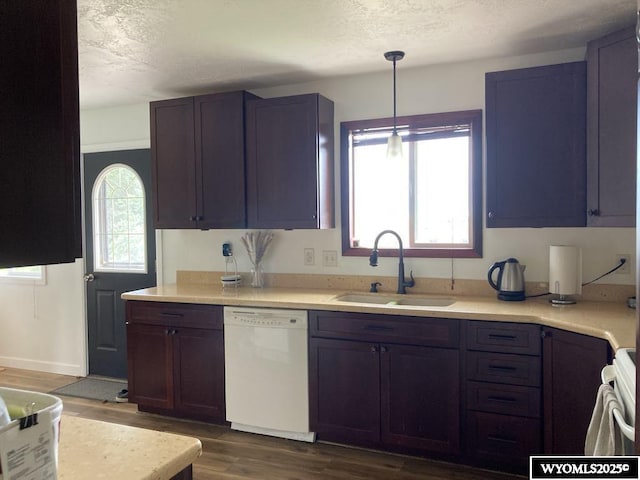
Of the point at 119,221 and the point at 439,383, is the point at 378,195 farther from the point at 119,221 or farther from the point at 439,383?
the point at 119,221

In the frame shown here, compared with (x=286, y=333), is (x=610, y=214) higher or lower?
higher

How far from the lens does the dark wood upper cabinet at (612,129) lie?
2.36 m

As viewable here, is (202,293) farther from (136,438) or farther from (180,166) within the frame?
(136,438)

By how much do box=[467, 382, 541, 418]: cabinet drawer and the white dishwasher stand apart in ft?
3.27

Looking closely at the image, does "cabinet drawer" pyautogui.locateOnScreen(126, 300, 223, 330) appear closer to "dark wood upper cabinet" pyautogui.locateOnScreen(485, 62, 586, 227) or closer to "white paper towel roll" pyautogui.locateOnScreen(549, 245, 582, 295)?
"dark wood upper cabinet" pyautogui.locateOnScreen(485, 62, 586, 227)

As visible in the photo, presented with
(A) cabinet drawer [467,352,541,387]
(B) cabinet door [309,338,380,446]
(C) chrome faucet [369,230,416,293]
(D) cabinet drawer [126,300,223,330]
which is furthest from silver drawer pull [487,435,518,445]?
(D) cabinet drawer [126,300,223,330]

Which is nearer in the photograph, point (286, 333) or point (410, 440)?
point (410, 440)

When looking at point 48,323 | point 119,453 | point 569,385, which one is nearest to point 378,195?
point 569,385

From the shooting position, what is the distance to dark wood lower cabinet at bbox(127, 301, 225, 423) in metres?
3.29

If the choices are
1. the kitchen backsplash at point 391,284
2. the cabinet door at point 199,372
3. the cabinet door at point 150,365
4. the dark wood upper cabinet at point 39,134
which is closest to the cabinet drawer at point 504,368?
the kitchen backsplash at point 391,284

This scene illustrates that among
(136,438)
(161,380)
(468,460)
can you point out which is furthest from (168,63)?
(468,460)

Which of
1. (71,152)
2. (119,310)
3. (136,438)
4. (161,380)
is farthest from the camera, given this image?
(119,310)

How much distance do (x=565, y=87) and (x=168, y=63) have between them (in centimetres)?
241

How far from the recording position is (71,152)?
2.56ft
